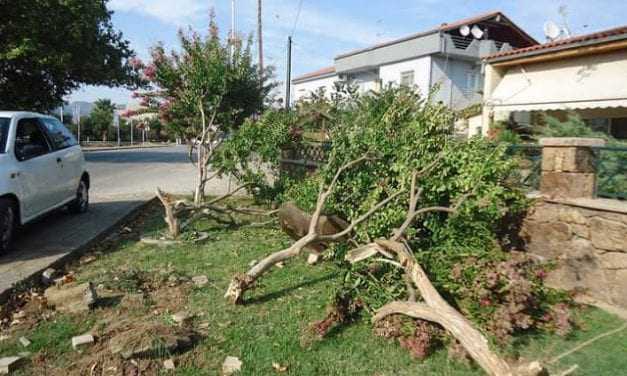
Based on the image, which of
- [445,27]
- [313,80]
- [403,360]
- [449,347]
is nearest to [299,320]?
[403,360]

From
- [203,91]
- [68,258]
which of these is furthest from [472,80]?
[68,258]

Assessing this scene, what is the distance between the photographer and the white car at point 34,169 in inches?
224

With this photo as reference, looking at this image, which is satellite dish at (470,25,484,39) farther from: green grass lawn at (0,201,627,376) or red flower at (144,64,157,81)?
green grass lawn at (0,201,627,376)

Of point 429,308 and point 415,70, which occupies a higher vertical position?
point 415,70

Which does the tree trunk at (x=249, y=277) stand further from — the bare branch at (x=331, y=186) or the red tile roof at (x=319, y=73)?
the red tile roof at (x=319, y=73)

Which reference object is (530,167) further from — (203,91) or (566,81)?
(566,81)

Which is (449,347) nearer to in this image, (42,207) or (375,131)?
(375,131)

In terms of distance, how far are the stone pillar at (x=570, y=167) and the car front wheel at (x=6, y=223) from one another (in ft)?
20.7

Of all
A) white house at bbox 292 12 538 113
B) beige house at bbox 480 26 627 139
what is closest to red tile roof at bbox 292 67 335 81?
white house at bbox 292 12 538 113

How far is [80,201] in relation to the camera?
8328 mm

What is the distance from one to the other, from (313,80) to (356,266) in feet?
123

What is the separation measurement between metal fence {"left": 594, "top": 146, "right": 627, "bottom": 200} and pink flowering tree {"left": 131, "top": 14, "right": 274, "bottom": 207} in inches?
228

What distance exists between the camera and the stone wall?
4.54m

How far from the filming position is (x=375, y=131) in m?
5.26
